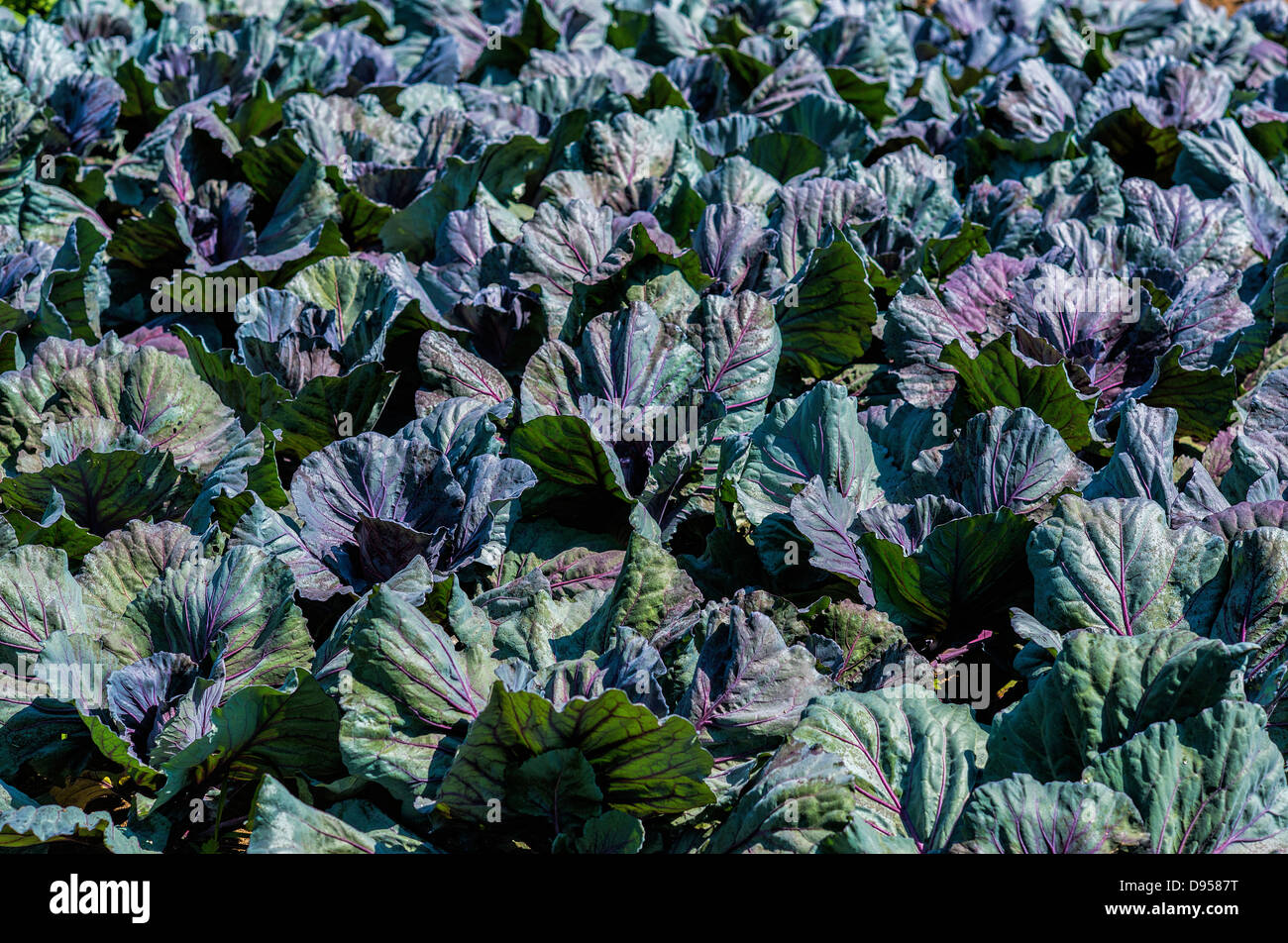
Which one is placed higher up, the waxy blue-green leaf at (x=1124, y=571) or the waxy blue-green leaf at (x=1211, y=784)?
the waxy blue-green leaf at (x=1124, y=571)

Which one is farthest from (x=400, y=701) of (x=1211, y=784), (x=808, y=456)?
(x=1211, y=784)

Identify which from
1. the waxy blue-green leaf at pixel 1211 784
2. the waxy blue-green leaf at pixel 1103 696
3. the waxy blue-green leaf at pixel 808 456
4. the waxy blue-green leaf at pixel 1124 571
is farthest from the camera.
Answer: the waxy blue-green leaf at pixel 808 456

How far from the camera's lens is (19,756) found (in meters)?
1.96

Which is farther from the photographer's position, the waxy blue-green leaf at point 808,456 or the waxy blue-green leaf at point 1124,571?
the waxy blue-green leaf at point 808,456

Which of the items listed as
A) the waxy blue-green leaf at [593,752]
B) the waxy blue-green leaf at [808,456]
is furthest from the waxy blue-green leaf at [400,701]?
the waxy blue-green leaf at [808,456]

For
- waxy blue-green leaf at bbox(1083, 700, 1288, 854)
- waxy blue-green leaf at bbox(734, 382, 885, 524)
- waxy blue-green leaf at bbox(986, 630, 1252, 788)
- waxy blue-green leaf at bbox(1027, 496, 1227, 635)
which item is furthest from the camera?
Answer: waxy blue-green leaf at bbox(734, 382, 885, 524)

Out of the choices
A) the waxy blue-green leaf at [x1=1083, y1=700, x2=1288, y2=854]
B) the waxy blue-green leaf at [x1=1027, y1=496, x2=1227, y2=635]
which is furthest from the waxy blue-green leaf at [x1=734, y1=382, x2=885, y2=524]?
the waxy blue-green leaf at [x1=1083, y1=700, x2=1288, y2=854]

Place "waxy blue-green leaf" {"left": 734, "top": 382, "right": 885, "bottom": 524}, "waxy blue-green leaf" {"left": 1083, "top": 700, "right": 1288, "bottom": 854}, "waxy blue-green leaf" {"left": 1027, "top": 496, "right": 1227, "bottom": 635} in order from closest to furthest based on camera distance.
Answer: "waxy blue-green leaf" {"left": 1083, "top": 700, "right": 1288, "bottom": 854} < "waxy blue-green leaf" {"left": 1027, "top": 496, "right": 1227, "bottom": 635} < "waxy blue-green leaf" {"left": 734, "top": 382, "right": 885, "bottom": 524}

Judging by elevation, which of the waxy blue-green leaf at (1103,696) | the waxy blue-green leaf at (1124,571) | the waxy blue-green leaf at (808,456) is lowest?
the waxy blue-green leaf at (1103,696)

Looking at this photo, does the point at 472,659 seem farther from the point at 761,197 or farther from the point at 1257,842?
the point at 761,197

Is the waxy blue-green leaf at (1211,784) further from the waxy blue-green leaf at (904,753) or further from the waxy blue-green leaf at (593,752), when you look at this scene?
the waxy blue-green leaf at (593,752)

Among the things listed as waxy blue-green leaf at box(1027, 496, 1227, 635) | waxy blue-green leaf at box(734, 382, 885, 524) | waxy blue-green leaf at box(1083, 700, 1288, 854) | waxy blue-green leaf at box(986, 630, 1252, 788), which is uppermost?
waxy blue-green leaf at box(734, 382, 885, 524)

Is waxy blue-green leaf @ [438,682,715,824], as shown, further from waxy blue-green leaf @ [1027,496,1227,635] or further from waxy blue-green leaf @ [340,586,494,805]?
waxy blue-green leaf @ [1027,496,1227,635]

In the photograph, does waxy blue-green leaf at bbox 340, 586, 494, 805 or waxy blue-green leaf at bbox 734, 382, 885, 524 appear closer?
waxy blue-green leaf at bbox 340, 586, 494, 805
